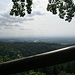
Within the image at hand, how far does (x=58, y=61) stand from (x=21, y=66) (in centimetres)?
25

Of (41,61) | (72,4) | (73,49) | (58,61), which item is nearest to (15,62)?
(41,61)

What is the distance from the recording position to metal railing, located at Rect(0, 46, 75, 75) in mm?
1239

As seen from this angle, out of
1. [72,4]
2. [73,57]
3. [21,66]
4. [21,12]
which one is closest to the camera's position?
[73,57]

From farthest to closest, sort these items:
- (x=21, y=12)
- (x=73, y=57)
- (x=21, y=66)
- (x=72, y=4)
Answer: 1. (x=72, y=4)
2. (x=21, y=12)
3. (x=21, y=66)
4. (x=73, y=57)

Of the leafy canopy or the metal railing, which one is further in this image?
the leafy canopy

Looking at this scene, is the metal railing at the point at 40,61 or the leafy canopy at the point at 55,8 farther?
the leafy canopy at the point at 55,8

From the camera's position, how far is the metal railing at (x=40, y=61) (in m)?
1.24

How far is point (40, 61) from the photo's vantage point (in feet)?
4.23

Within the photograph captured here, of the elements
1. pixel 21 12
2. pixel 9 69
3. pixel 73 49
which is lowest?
pixel 9 69

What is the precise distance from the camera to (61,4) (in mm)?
5777

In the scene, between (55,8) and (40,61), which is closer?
(40,61)

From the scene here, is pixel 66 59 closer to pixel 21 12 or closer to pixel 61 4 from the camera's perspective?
pixel 21 12

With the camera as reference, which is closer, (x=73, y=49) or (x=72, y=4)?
(x=73, y=49)

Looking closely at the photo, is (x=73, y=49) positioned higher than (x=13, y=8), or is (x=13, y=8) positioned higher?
(x=13, y=8)
